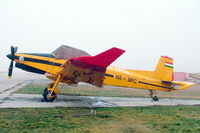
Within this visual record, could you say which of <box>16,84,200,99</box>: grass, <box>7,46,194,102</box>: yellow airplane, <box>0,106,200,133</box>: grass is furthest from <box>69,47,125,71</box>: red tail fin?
<box>16,84,200,99</box>: grass

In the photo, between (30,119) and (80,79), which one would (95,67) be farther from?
(30,119)

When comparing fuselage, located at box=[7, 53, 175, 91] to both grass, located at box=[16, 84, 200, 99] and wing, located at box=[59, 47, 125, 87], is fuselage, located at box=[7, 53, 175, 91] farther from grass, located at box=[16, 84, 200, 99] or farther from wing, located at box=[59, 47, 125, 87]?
grass, located at box=[16, 84, 200, 99]

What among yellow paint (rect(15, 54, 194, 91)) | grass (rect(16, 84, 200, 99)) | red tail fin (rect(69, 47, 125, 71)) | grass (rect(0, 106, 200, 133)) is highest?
red tail fin (rect(69, 47, 125, 71))

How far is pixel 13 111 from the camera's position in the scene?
23.8 feet

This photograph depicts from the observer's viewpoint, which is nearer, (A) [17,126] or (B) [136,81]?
(A) [17,126]

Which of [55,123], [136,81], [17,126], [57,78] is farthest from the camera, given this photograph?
[136,81]

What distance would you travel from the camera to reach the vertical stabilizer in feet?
43.4

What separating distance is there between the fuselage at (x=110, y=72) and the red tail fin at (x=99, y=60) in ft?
6.40

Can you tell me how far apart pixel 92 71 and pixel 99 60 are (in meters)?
1.46

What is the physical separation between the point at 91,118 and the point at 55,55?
5435 millimetres

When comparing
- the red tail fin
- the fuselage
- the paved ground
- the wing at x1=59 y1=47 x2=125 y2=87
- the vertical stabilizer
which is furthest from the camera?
the vertical stabilizer

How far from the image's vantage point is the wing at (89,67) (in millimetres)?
8449

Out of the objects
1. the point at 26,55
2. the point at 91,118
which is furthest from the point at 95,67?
the point at 26,55

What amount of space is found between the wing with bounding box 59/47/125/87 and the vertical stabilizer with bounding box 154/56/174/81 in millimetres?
4778
